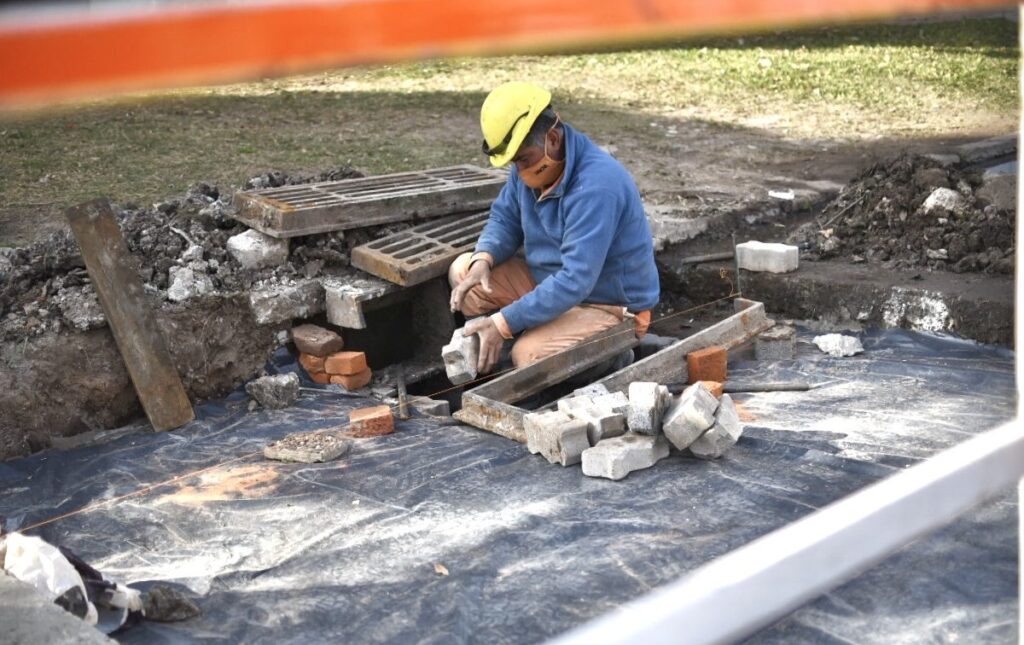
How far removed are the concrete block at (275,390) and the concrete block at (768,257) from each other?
8.89 feet

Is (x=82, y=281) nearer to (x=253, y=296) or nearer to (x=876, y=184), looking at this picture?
(x=253, y=296)

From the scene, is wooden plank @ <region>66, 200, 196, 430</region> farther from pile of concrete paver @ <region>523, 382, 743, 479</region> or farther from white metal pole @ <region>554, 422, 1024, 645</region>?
white metal pole @ <region>554, 422, 1024, 645</region>

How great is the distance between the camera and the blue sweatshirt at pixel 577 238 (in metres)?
5.31

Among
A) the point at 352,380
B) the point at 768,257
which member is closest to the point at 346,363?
the point at 352,380

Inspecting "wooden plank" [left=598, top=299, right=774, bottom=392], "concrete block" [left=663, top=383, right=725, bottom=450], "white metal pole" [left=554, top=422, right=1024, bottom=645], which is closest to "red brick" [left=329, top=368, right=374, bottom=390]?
"wooden plank" [left=598, top=299, right=774, bottom=392]

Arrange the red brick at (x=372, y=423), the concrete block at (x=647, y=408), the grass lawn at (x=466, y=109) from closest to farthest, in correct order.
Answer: the concrete block at (x=647, y=408)
the red brick at (x=372, y=423)
the grass lawn at (x=466, y=109)

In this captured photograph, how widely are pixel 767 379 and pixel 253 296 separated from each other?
2.64 meters

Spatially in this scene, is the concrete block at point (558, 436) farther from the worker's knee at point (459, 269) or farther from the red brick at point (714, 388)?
the worker's knee at point (459, 269)

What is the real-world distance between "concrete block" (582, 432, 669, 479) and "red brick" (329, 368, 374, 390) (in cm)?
171

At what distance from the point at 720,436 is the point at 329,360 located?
2.23m

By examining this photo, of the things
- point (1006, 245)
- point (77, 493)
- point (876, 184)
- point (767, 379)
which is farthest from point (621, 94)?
point (77, 493)

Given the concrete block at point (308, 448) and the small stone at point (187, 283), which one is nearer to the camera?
the concrete block at point (308, 448)

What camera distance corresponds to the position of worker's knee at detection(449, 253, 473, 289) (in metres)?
5.92

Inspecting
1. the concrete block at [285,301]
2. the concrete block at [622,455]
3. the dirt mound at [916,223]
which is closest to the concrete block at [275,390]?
the concrete block at [285,301]
